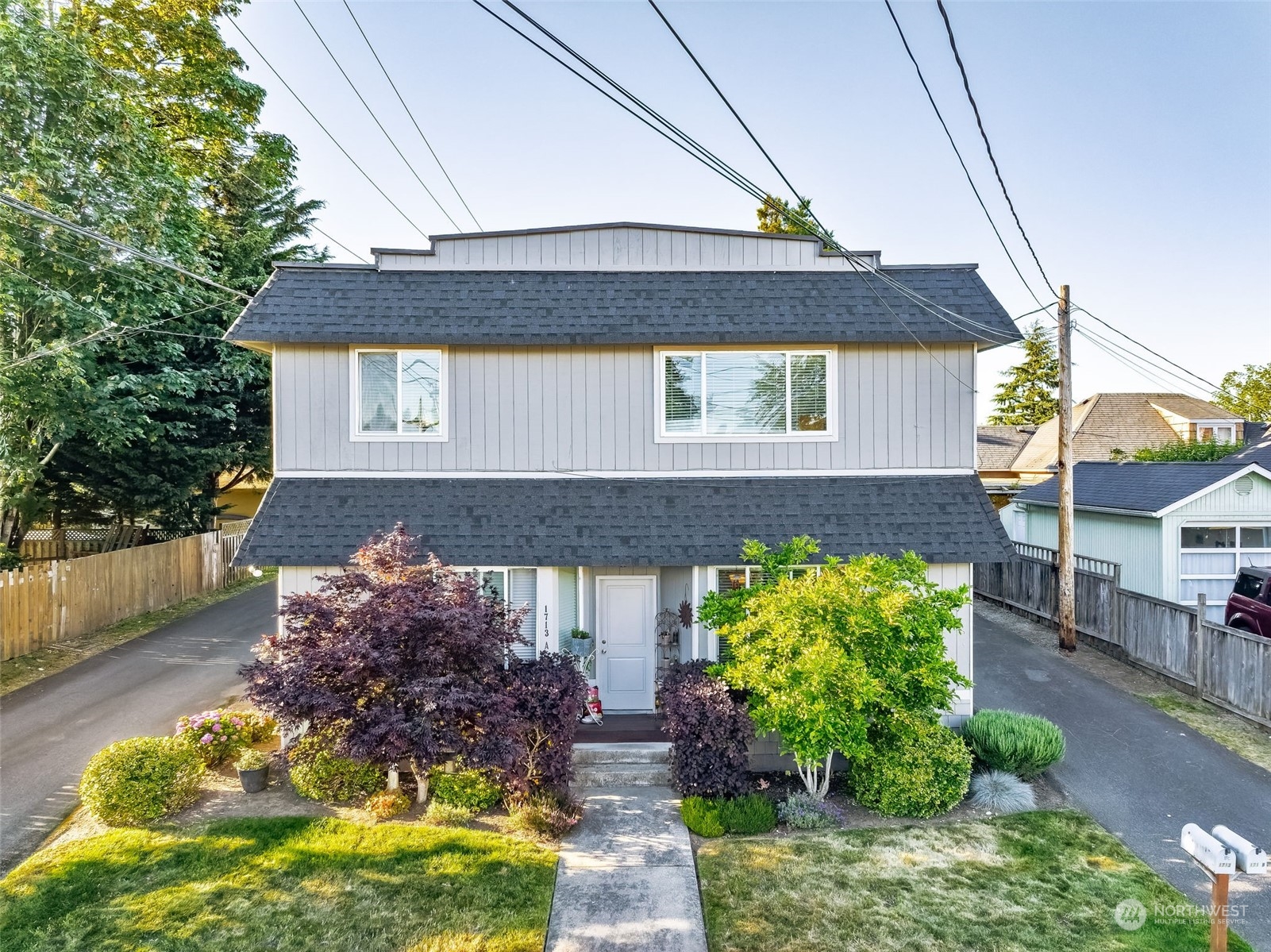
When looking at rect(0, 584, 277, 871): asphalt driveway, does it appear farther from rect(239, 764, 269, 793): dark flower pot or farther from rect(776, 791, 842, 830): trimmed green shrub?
rect(776, 791, 842, 830): trimmed green shrub

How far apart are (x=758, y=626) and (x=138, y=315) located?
48.7ft

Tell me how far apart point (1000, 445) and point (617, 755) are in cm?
3564

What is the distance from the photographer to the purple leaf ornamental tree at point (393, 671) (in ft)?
20.5

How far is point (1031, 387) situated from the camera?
47.7 meters

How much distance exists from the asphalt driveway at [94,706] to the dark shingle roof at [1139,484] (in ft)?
62.7

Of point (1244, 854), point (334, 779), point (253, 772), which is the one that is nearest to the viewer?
point (1244, 854)

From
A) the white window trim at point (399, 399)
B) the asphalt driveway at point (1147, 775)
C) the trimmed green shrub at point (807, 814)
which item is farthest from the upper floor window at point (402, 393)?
the asphalt driveway at point (1147, 775)

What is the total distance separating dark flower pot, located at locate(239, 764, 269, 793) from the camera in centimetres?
727

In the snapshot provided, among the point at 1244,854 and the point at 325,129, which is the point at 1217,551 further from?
the point at 325,129

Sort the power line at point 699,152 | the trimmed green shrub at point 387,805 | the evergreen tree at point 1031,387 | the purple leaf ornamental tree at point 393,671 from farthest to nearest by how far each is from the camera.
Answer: the evergreen tree at point 1031,387 → the trimmed green shrub at point 387,805 → the purple leaf ornamental tree at point 393,671 → the power line at point 699,152

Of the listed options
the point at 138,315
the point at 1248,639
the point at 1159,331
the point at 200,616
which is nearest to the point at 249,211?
the point at 138,315

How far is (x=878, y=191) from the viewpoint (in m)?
9.98

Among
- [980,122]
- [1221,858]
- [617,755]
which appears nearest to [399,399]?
[617,755]

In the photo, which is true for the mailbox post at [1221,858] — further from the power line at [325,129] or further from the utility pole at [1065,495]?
the power line at [325,129]
